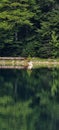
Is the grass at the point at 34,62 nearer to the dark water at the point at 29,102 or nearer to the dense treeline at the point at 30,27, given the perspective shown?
the dense treeline at the point at 30,27

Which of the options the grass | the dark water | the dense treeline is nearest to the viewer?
the dark water

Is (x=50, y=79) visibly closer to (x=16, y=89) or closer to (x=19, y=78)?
(x=19, y=78)

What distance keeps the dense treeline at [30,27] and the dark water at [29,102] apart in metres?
12.7

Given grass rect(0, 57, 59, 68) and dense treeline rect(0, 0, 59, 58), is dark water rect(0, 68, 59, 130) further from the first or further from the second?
dense treeline rect(0, 0, 59, 58)

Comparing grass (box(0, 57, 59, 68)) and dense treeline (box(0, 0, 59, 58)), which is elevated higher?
dense treeline (box(0, 0, 59, 58))

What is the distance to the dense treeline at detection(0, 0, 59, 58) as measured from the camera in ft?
168

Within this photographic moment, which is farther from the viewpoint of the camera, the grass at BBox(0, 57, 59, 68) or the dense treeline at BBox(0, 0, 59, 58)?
the dense treeline at BBox(0, 0, 59, 58)

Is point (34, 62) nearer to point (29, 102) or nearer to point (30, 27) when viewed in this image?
point (30, 27)

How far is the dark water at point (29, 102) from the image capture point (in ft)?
62.4

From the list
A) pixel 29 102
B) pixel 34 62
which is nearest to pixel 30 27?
pixel 34 62

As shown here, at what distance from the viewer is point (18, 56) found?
2029 inches

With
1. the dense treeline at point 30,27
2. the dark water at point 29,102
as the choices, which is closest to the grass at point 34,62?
the dense treeline at point 30,27

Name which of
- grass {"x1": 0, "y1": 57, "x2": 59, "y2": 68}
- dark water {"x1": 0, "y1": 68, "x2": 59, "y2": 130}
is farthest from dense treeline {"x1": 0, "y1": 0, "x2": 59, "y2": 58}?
dark water {"x1": 0, "y1": 68, "x2": 59, "y2": 130}

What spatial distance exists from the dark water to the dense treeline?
501 inches
